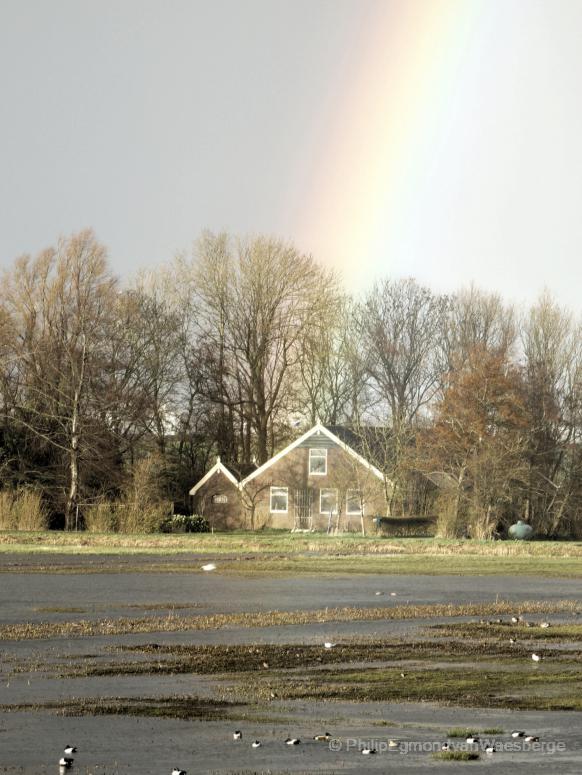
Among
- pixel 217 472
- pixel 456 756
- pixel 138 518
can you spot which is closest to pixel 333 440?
pixel 217 472

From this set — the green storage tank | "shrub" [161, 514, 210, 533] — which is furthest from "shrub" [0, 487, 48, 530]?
the green storage tank

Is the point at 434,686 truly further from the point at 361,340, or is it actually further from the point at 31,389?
the point at 361,340

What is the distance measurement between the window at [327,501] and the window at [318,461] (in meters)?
1.35

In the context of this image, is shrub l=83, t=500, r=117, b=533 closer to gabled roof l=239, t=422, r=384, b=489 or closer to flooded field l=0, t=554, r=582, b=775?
gabled roof l=239, t=422, r=384, b=489

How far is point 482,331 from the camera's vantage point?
304 ft

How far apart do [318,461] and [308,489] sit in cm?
184

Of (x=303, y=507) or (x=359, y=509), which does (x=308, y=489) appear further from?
(x=359, y=509)

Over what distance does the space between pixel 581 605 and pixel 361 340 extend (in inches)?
2550

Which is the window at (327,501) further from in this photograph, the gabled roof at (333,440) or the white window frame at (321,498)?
the gabled roof at (333,440)

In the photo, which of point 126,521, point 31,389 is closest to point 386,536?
point 126,521

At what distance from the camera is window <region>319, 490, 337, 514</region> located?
77044 mm

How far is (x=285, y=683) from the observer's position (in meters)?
15.6

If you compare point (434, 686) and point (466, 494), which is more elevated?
point (466, 494)

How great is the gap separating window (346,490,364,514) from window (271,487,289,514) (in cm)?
470
